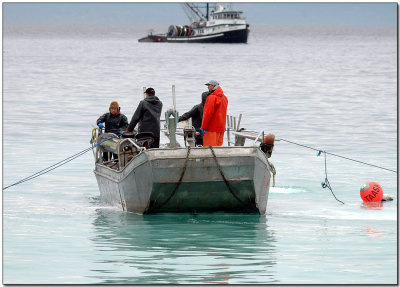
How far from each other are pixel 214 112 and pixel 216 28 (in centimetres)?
11817

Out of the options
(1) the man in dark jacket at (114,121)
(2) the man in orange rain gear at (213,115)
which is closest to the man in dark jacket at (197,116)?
(2) the man in orange rain gear at (213,115)

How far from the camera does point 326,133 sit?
110 ft

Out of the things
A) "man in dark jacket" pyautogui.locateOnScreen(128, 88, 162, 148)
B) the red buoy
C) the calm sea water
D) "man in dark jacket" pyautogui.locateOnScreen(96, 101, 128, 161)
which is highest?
"man in dark jacket" pyautogui.locateOnScreen(128, 88, 162, 148)

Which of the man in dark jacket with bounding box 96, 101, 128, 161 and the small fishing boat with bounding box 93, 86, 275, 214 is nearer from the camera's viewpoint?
the small fishing boat with bounding box 93, 86, 275, 214

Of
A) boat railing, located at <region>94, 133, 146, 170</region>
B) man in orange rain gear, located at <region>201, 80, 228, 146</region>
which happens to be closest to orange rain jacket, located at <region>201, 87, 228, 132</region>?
man in orange rain gear, located at <region>201, 80, 228, 146</region>

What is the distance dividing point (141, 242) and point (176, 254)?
1.11 meters

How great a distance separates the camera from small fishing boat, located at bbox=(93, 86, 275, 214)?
14195 millimetres

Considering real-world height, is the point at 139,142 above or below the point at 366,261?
above

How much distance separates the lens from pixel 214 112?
15094 millimetres

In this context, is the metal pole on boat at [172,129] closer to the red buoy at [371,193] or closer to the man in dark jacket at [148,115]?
the man in dark jacket at [148,115]

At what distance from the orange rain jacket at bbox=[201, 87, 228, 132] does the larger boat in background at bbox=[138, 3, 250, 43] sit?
111 m

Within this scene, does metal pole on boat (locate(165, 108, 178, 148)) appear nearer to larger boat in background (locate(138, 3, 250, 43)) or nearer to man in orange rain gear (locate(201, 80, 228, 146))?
man in orange rain gear (locate(201, 80, 228, 146))

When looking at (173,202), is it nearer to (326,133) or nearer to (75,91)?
(326,133)

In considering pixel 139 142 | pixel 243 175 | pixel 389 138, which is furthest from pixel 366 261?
pixel 389 138
